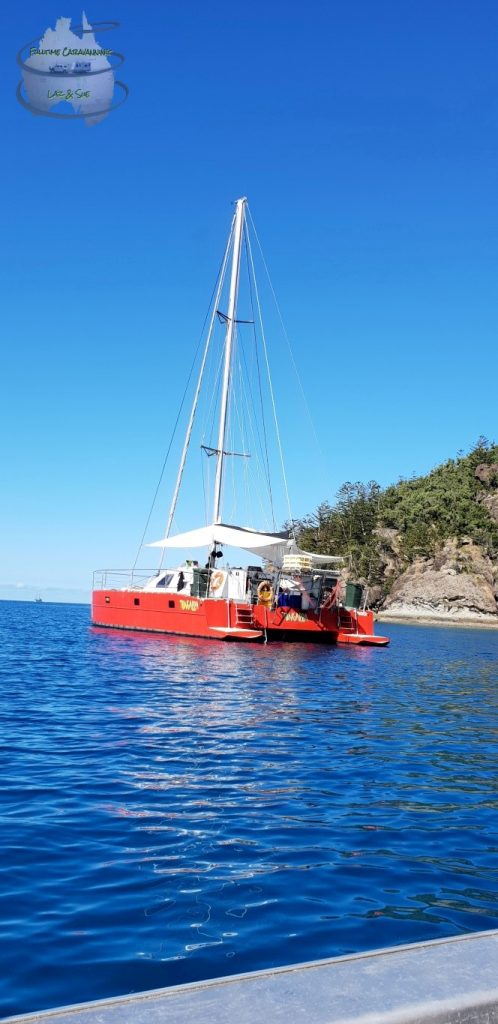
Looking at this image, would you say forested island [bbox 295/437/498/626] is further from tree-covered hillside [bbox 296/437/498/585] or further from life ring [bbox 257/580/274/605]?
life ring [bbox 257/580/274/605]

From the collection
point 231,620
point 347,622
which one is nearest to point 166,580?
point 231,620

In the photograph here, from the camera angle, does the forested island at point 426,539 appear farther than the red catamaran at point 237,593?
Yes

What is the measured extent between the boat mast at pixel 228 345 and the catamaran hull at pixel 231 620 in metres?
4.91

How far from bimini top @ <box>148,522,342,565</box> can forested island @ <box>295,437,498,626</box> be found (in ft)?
183

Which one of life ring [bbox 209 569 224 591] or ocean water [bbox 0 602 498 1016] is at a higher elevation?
life ring [bbox 209 569 224 591]

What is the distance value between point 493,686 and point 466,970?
71.4 feet

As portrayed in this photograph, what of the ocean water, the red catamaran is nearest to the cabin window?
the red catamaran

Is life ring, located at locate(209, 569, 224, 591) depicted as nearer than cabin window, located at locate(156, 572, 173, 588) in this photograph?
Yes

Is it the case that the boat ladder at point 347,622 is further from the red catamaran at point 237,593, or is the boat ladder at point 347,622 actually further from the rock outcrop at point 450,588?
the rock outcrop at point 450,588

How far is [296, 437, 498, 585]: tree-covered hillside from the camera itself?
343 ft

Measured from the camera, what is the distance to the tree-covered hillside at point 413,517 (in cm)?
10456

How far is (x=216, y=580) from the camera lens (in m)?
33.1

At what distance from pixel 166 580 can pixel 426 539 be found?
75315 mm

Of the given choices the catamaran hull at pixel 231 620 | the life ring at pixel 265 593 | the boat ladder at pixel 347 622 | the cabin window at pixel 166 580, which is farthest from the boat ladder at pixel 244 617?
the boat ladder at pixel 347 622
